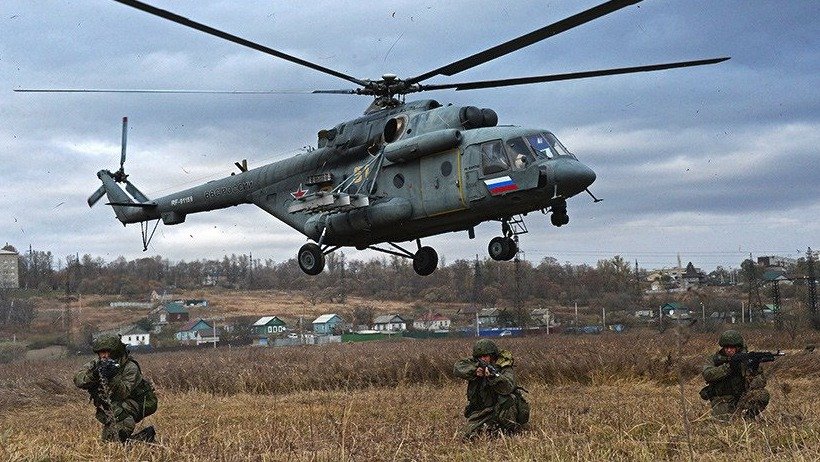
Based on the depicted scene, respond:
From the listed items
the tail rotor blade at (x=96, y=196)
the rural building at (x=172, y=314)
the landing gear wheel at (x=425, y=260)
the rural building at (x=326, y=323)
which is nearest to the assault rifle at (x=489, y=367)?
the landing gear wheel at (x=425, y=260)

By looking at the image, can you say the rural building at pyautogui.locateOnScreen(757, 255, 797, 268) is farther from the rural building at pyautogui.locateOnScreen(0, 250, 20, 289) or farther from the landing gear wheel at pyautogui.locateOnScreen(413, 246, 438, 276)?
the rural building at pyautogui.locateOnScreen(0, 250, 20, 289)

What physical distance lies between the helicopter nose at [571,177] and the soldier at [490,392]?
586 centimetres

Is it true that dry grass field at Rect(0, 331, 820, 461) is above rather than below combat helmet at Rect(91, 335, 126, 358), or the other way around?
below

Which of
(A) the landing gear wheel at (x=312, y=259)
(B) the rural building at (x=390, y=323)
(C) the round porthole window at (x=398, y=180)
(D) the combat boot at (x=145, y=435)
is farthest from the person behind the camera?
(B) the rural building at (x=390, y=323)

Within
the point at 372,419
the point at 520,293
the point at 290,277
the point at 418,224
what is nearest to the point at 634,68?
the point at 418,224

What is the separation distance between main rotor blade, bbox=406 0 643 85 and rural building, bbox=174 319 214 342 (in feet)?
146

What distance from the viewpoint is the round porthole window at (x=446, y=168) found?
16000mm

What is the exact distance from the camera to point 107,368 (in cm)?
939

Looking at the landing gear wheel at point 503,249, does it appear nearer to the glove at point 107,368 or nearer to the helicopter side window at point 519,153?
the helicopter side window at point 519,153

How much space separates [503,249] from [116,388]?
8663mm

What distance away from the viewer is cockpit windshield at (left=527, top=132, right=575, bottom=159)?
15523 millimetres

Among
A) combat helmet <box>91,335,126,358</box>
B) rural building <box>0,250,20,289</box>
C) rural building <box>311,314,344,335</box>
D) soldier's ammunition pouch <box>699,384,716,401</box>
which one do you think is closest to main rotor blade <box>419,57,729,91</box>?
soldier's ammunition pouch <box>699,384,716,401</box>

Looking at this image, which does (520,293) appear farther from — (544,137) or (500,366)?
(500,366)

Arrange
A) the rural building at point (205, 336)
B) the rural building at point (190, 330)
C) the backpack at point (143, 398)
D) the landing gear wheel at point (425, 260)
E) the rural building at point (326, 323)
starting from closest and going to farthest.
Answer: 1. the backpack at point (143, 398)
2. the landing gear wheel at point (425, 260)
3. the rural building at point (205, 336)
4. the rural building at point (190, 330)
5. the rural building at point (326, 323)
